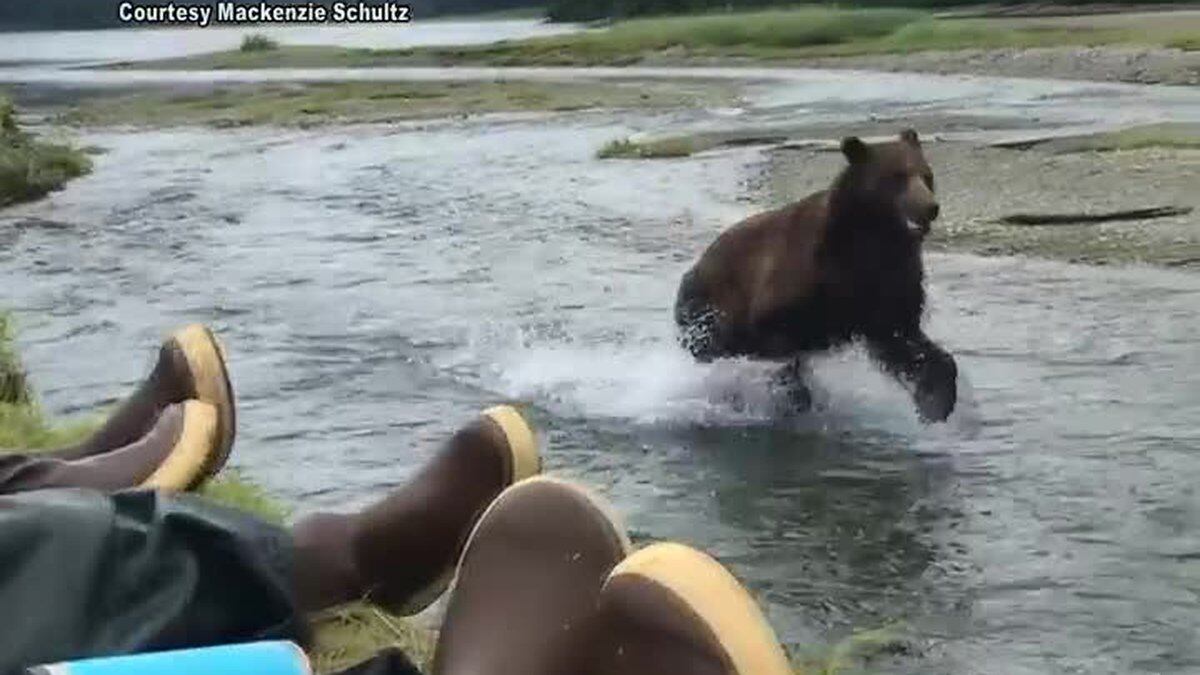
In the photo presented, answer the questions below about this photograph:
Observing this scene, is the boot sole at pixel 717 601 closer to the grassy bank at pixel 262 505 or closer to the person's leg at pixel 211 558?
the person's leg at pixel 211 558

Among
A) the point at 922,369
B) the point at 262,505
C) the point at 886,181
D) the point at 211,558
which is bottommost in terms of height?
the point at 922,369

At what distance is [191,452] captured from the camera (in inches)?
116

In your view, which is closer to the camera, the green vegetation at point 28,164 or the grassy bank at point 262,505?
the grassy bank at point 262,505

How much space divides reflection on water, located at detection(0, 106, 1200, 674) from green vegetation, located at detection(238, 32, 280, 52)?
11630 mm

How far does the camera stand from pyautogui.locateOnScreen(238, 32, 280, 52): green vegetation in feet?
83.6

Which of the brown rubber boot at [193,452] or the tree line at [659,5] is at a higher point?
the brown rubber boot at [193,452]

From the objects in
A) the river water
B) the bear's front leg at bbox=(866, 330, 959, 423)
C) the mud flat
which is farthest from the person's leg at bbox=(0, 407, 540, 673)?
the mud flat

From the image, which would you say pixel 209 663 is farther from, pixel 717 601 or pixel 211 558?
pixel 717 601

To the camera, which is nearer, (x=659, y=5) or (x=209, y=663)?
(x=209, y=663)

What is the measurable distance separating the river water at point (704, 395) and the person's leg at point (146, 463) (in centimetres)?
183

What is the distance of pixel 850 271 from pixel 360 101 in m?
19.5

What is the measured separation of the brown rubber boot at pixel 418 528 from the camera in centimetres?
259

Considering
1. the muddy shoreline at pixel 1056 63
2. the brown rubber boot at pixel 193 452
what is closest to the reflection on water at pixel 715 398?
the brown rubber boot at pixel 193 452

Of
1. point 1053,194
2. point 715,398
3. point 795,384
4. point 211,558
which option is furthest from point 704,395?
point 1053,194
